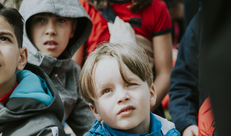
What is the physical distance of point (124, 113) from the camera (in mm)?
1125

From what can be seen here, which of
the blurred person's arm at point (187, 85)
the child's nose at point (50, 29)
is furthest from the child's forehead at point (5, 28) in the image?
the blurred person's arm at point (187, 85)

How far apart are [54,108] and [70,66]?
57 centimetres

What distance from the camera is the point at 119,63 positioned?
1.19m

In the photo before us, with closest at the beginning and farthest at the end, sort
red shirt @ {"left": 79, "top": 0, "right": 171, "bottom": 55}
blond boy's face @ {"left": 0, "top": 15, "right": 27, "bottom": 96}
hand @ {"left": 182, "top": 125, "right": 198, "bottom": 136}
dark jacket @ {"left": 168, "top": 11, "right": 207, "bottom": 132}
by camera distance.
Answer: blond boy's face @ {"left": 0, "top": 15, "right": 27, "bottom": 96}, hand @ {"left": 182, "top": 125, "right": 198, "bottom": 136}, dark jacket @ {"left": 168, "top": 11, "right": 207, "bottom": 132}, red shirt @ {"left": 79, "top": 0, "right": 171, "bottom": 55}

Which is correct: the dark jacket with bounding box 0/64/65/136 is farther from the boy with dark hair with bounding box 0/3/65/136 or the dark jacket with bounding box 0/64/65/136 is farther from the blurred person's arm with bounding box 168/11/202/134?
the blurred person's arm with bounding box 168/11/202/134

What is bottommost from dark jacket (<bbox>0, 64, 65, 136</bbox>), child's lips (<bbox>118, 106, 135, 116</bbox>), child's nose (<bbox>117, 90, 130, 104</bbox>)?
dark jacket (<bbox>0, 64, 65, 136</bbox>)

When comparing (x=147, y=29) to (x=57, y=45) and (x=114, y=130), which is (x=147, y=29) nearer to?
(x=57, y=45)

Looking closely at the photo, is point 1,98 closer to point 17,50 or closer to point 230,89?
point 17,50

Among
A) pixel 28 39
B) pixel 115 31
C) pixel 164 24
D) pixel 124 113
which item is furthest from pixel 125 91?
pixel 164 24

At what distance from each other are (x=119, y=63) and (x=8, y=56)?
54 centimetres

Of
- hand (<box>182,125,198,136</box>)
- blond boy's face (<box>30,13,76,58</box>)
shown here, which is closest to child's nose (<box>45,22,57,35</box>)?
blond boy's face (<box>30,13,76,58</box>)

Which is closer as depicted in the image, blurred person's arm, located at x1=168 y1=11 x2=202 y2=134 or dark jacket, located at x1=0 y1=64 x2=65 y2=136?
dark jacket, located at x1=0 y1=64 x2=65 y2=136

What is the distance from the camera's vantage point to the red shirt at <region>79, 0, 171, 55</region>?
2002mm

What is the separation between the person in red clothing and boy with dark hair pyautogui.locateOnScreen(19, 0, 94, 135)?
0.20 m
